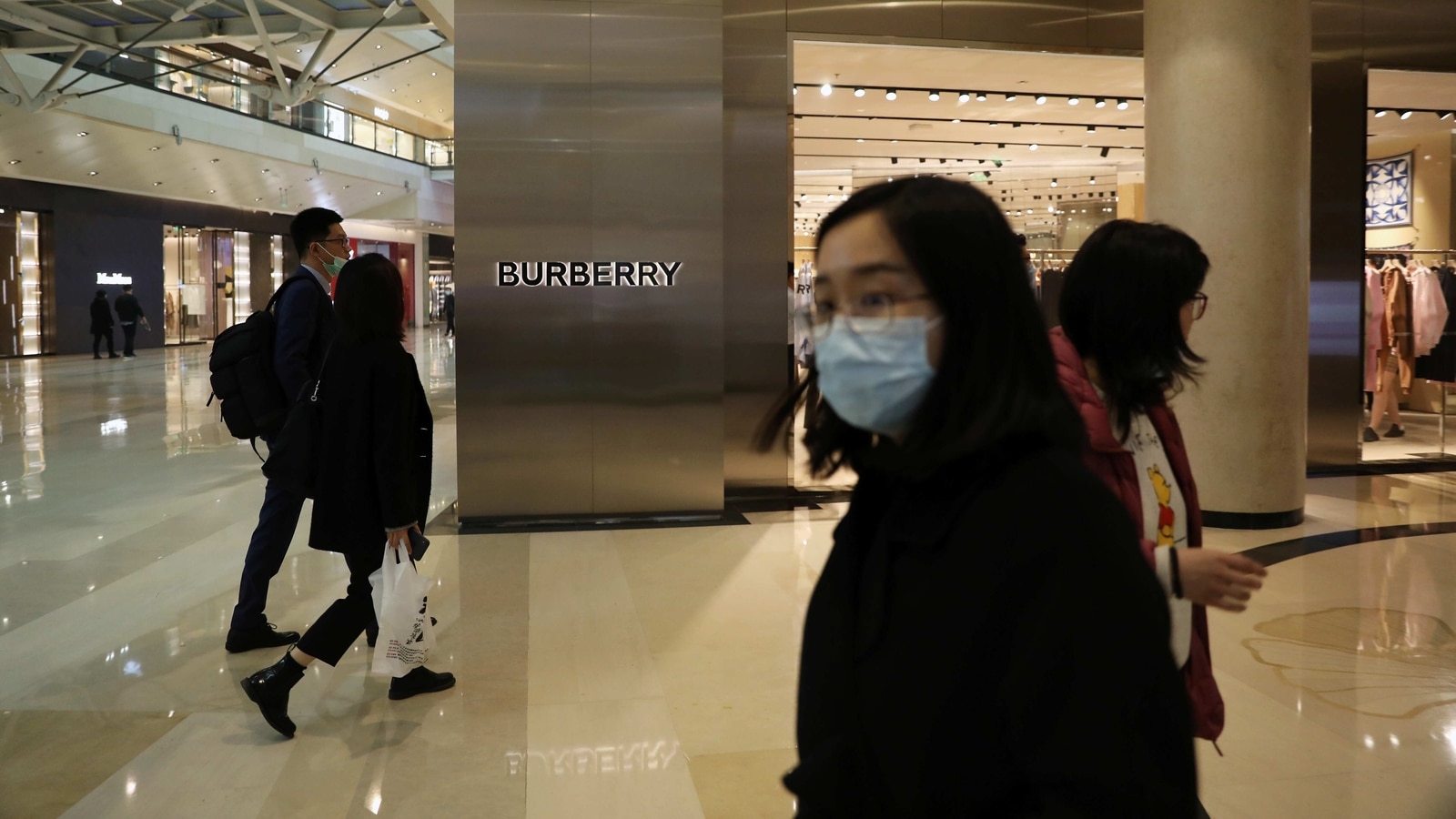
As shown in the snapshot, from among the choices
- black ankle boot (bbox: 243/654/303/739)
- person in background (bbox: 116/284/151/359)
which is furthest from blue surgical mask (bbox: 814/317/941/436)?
person in background (bbox: 116/284/151/359)

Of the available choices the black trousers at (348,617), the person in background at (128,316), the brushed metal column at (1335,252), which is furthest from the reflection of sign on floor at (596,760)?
the person in background at (128,316)

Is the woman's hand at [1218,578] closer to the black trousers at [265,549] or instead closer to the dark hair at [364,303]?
the dark hair at [364,303]

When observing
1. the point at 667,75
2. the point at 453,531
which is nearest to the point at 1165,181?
the point at 667,75

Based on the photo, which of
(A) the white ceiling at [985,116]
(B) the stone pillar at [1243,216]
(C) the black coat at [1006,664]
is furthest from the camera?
(A) the white ceiling at [985,116]

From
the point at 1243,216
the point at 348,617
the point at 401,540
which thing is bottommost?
the point at 348,617

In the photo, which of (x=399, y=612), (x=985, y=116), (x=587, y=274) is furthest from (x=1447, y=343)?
(x=399, y=612)

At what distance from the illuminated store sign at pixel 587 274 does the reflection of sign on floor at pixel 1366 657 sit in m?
3.93

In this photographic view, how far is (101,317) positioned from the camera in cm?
2361

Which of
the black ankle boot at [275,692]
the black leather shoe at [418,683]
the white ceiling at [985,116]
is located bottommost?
the black leather shoe at [418,683]

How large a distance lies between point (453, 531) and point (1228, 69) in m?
5.50

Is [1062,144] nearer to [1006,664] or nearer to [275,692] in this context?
[275,692]

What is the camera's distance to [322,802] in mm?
2932

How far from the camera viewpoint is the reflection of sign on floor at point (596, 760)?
3141 mm

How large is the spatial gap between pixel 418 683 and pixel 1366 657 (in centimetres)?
364
